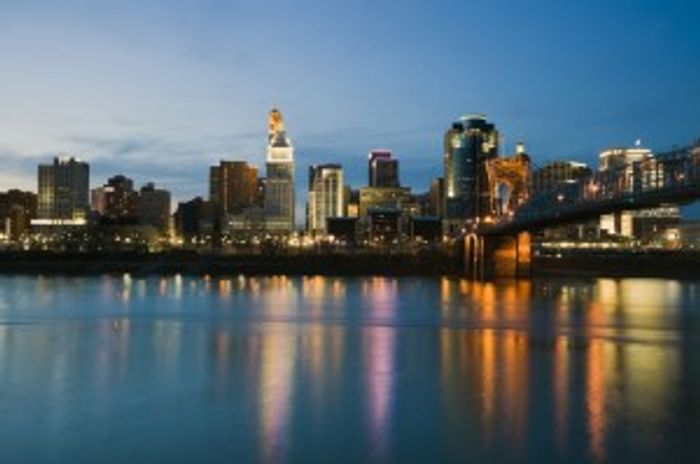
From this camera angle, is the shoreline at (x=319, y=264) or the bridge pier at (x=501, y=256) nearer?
the bridge pier at (x=501, y=256)

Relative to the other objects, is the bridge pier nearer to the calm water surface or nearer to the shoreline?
the shoreline

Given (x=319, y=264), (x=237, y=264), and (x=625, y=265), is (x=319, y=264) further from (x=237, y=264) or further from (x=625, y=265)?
(x=625, y=265)

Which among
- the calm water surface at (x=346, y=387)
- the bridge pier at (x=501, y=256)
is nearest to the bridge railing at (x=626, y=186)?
the calm water surface at (x=346, y=387)

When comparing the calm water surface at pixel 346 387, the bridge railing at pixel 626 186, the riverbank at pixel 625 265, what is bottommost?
Answer: the calm water surface at pixel 346 387

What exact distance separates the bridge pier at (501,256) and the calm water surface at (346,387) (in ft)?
Result: 131

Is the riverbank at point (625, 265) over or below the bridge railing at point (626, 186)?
below

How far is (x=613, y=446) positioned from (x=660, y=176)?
31.4 meters

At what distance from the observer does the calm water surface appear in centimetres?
1502

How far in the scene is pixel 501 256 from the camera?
275 feet

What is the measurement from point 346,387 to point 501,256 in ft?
212

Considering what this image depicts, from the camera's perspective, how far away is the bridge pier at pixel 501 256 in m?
82.1

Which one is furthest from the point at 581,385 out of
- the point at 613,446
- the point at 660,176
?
the point at 660,176

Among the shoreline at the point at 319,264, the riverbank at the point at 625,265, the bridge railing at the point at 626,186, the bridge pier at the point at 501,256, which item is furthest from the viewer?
the riverbank at the point at 625,265

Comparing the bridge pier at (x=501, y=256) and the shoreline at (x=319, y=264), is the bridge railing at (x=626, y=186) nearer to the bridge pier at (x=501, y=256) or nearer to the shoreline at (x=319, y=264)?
the bridge pier at (x=501, y=256)
